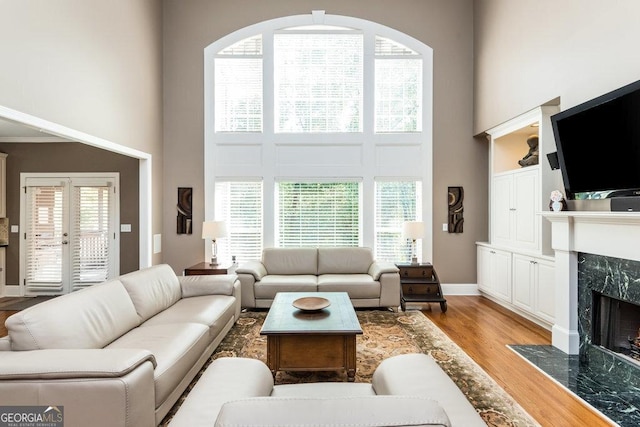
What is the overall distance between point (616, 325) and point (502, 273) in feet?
6.31

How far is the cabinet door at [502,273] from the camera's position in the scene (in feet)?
16.0

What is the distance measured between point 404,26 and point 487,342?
4901 millimetres

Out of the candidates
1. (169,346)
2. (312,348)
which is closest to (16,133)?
(169,346)

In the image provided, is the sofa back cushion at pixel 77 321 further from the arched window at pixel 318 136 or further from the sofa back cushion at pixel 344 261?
the arched window at pixel 318 136

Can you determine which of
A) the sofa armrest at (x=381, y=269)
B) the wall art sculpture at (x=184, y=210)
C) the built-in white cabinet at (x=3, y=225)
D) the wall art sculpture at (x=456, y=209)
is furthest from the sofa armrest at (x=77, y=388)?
the built-in white cabinet at (x=3, y=225)

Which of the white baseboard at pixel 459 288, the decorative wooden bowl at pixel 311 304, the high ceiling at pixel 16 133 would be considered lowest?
the white baseboard at pixel 459 288

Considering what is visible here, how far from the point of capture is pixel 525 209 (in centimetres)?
457

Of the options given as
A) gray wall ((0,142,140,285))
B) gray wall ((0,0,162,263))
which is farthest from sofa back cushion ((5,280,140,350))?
gray wall ((0,142,140,285))

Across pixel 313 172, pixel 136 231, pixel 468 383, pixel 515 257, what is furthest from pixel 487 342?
pixel 136 231

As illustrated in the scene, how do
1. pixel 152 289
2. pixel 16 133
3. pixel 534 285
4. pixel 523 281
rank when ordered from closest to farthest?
pixel 152 289
pixel 534 285
pixel 523 281
pixel 16 133

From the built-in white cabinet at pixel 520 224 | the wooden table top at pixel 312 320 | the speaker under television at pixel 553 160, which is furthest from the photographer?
the built-in white cabinet at pixel 520 224

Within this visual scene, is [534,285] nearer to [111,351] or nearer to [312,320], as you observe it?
[312,320]

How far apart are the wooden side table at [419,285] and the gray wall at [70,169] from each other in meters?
4.39

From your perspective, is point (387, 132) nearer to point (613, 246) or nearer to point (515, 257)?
point (515, 257)
